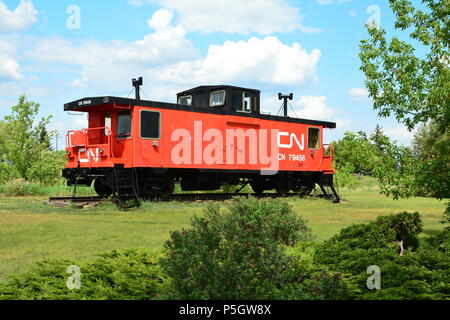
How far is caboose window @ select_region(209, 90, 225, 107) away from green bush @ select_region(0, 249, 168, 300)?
1449cm

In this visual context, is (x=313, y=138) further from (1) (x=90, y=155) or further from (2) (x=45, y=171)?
(2) (x=45, y=171)

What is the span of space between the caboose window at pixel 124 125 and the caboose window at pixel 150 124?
525 millimetres

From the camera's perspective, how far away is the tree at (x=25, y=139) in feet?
94.5

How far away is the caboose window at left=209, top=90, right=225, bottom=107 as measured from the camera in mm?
20734

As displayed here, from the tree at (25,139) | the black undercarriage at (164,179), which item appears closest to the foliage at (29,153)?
the tree at (25,139)

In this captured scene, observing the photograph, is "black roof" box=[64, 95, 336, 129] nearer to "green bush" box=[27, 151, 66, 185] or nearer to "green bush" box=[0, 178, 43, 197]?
"green bush" box=[0, 178, 43, 197]

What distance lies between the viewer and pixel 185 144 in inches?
749

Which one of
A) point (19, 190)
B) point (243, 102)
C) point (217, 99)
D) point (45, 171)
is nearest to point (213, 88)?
point (217, 99)

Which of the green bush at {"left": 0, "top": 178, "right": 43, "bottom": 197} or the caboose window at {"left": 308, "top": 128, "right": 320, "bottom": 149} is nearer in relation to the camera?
the green bush at {"left": 0, "top": 178, "right": 43, "bottom": 197}

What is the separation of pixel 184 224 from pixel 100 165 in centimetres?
594

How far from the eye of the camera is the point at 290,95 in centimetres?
2441

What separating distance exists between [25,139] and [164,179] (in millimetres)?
14854

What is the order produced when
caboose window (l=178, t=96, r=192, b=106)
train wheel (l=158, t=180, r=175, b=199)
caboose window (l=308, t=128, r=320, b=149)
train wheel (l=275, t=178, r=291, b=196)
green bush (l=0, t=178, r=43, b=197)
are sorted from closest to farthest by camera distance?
train wheel (l=158, t=180, r=175, b=199) → caboose window (l=178, t=96, r=192, b=106) → train wheel (l=275, t=178, r=291, b=196) → green bush (l=0, t=178, r=43, b=197) → caboose window (l=308, t=128, r=320, b=149)

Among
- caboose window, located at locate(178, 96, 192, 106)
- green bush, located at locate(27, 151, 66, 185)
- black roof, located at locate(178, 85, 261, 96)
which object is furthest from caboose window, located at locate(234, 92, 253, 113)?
green bush, located at locate(27, 151, 66, 185)
